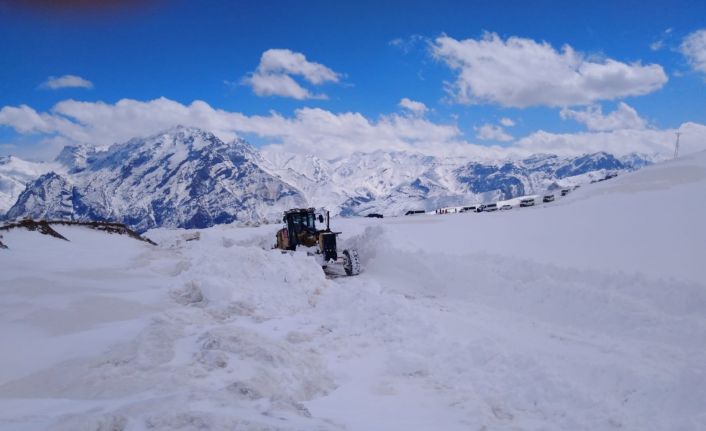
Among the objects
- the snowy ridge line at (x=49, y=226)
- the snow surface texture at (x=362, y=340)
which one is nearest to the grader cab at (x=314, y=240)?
the snow surface texture at (x=362, y=340)

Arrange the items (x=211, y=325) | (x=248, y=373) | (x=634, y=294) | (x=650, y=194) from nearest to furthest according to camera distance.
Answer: (x=248, y=373) → (x=211, y=325) → (x=634, y=294) → (x=650, y=194)

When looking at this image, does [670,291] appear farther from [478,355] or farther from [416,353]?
[416,353]

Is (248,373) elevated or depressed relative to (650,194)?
depressed

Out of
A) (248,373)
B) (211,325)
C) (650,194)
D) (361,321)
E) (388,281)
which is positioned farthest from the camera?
(650,194)

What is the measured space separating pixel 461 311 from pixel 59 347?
10.8 meters

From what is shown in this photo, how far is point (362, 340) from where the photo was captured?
36.7 ft

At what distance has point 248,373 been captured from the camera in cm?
789

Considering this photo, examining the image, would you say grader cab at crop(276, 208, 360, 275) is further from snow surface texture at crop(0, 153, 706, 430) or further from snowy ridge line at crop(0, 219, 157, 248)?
snowy ridge line at crop(0, 219, 157, 248)

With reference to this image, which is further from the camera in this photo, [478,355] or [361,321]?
[361,321]

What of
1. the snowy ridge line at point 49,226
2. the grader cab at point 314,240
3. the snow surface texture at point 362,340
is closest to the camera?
the snow surface texture at point 362,340

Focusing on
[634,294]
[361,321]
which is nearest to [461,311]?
[361,321]

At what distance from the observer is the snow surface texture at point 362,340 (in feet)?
22.8

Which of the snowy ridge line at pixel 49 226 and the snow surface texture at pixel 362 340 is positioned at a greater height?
the snowy ridge line at pixel 49 226

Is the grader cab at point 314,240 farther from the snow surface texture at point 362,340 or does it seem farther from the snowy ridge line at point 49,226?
the snowy ridge line at point 49,226
